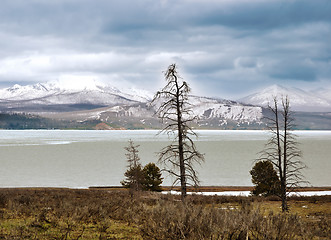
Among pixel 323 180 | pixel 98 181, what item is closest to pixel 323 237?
pixel 98 181

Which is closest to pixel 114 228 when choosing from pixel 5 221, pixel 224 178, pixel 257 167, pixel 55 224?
pixel 55 224

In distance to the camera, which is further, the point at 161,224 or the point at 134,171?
the point at 134,171

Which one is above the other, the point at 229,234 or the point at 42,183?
the point at 229,234

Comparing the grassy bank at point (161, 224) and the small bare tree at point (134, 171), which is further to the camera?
the small bare tree at point (134, 171)

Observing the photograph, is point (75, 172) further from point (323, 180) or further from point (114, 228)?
point (114, 228)

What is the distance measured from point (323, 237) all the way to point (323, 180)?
6691 centimetres

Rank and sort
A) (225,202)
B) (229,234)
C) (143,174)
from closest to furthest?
(229,234), (225,202), (143,174)

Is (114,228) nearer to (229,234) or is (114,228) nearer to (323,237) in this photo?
(229,234)

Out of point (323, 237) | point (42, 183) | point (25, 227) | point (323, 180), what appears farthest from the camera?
point (323, 180)

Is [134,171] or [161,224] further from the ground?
[161,224]

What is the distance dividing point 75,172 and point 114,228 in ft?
246

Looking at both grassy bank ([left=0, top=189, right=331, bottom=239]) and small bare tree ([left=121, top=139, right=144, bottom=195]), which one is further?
small bare tree ([left=121, top=139, right=144, bottom=195])

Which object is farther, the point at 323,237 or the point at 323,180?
the point at 323,180

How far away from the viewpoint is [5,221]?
12055mm
